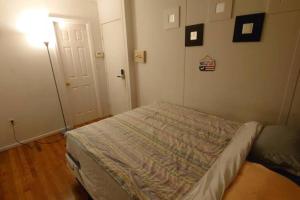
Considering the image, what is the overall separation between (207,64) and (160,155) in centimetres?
130

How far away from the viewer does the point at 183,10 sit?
2.01 m

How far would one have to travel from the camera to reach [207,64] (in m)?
1.96

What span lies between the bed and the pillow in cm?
9

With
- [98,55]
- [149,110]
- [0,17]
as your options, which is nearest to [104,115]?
[98,55]

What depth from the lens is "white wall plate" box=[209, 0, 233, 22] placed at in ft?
5.37

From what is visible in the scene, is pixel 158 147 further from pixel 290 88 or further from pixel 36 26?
pixel 36 26

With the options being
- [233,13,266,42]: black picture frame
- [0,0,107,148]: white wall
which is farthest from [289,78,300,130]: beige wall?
[0,0,107,148]: white wall

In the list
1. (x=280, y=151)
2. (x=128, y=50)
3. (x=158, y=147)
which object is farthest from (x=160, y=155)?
(x=128, y=50)

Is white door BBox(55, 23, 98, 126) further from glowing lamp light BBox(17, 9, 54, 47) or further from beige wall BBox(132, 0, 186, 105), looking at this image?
beige wall BBox(132, 0, 186, 105)

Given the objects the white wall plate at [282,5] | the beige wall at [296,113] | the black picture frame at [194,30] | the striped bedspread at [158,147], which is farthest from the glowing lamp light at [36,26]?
the beige wall at [296,113]

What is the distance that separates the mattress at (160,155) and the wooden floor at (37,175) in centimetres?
37

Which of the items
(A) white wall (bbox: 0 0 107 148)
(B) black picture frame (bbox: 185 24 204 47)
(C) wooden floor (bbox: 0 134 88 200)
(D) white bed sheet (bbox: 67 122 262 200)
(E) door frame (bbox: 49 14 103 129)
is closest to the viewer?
(D) white bed sheet (bbox: 67 122 262 200)

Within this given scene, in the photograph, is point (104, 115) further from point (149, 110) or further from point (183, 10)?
point (183, 10)

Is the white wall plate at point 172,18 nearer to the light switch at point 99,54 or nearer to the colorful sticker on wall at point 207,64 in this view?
the colorful sticker on wall at point 207,64
